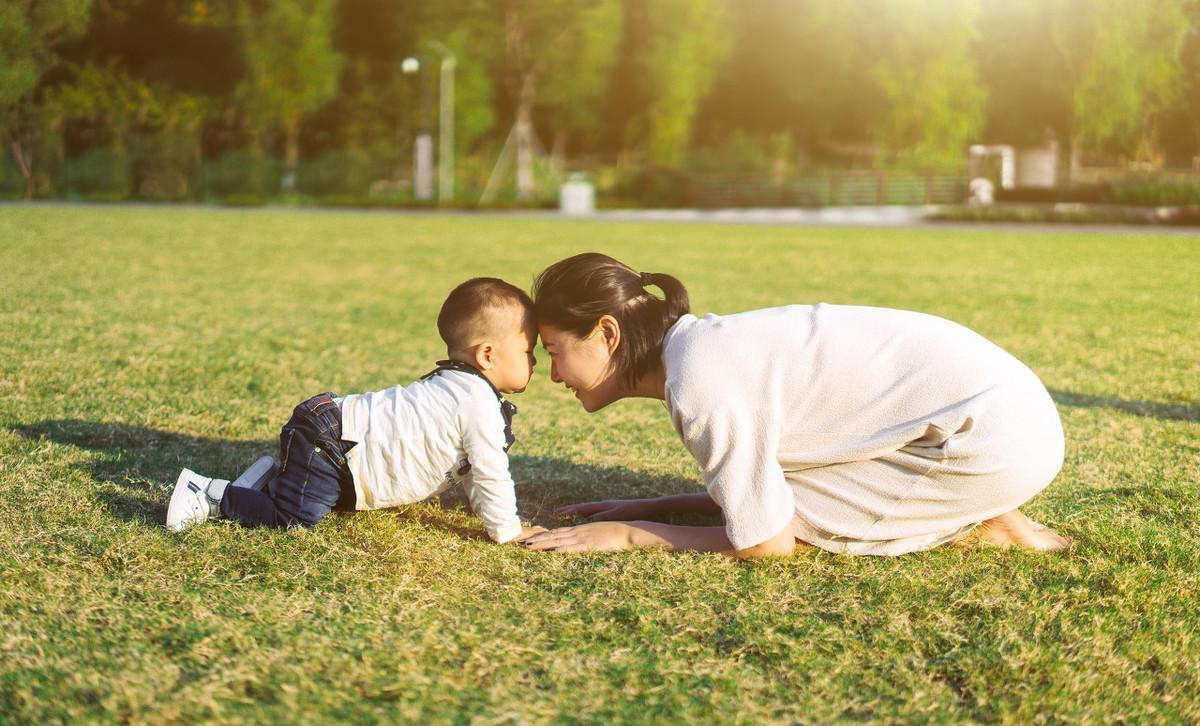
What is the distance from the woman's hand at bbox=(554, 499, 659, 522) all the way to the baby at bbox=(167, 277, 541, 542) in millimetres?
331

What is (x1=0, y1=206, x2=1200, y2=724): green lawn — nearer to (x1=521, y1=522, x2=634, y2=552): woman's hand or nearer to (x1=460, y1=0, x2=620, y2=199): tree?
(x1=521, y1=522, x2=634, y2=552): woman's hand

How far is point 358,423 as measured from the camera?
3.20 m

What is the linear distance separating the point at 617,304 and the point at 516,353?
374mm

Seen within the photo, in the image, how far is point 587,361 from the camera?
115 inches

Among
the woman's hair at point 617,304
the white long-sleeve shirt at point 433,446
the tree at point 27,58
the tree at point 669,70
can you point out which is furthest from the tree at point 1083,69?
the tree at point 27,58

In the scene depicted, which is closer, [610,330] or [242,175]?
[610,330]

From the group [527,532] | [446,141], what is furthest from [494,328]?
[446,141]

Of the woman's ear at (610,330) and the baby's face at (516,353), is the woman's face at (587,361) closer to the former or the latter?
the woman's ear at (610,330)

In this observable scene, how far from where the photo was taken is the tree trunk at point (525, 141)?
35.0 m

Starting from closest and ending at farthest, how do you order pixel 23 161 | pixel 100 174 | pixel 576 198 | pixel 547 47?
pixel 576 198, pixel 23 161, pixel 100 174, pixel 547 47

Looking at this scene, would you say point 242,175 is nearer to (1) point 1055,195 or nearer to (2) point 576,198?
(2) point 576,198

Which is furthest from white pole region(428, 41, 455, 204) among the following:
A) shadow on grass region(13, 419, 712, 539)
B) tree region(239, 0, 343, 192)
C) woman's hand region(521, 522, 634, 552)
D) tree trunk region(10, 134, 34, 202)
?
woman's hand region(521, 522, 634, 552)

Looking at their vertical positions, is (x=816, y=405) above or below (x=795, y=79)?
below

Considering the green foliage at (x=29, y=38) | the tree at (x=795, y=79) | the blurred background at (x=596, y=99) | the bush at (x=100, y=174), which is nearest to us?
the green foliage at (x=29, y=38)
